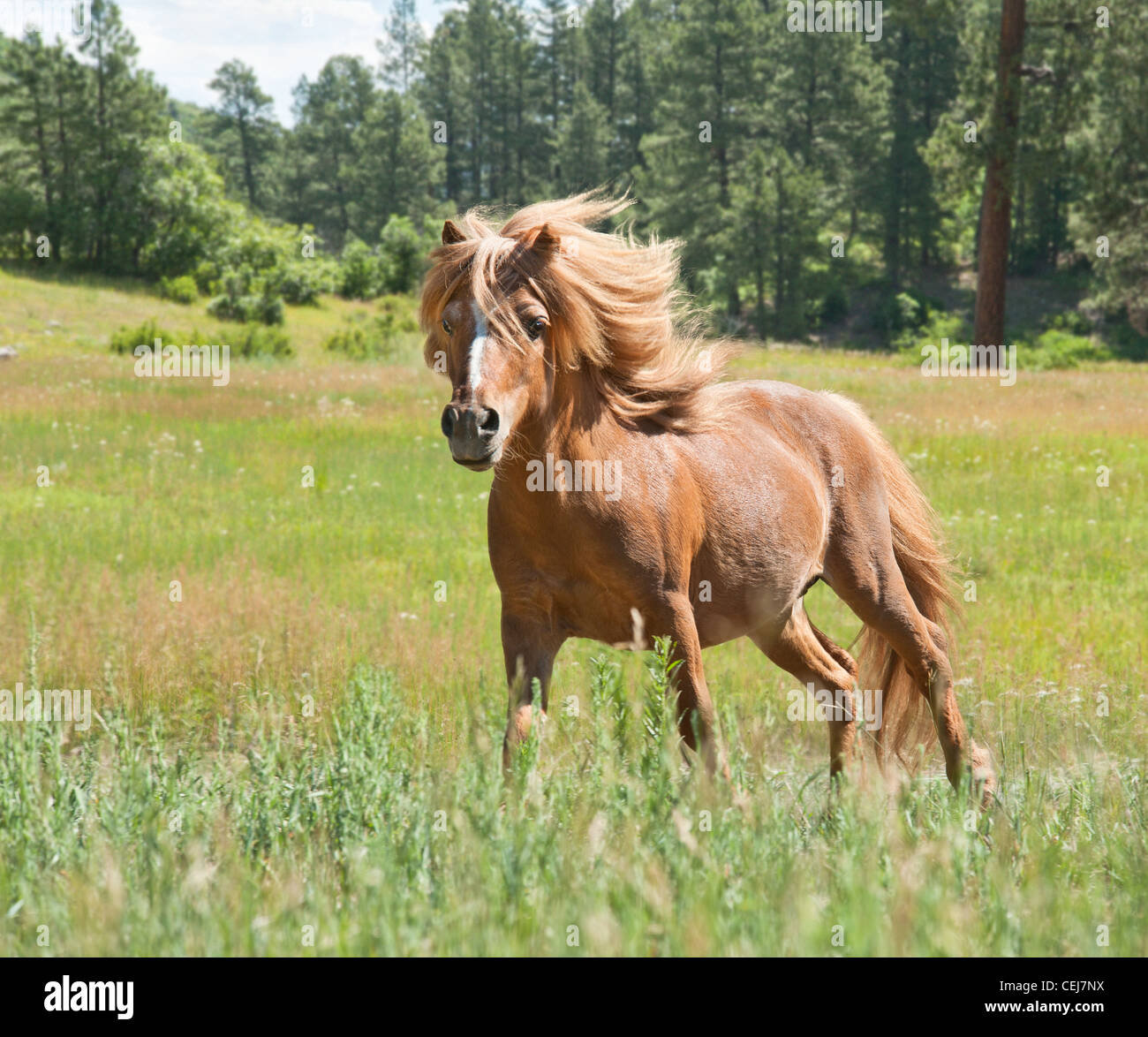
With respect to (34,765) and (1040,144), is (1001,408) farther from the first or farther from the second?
(34,765)

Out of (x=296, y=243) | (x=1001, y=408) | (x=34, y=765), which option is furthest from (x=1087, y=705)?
(x=296, y=243)

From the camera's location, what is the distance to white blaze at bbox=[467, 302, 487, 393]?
11.6 ft

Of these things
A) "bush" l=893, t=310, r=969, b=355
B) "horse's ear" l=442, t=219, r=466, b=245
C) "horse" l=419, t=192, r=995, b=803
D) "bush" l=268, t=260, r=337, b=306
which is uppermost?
"bush" l=268, t=260, r=337, b=306

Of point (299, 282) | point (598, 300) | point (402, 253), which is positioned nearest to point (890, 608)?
point (598, 300)

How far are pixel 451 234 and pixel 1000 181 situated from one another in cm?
2821

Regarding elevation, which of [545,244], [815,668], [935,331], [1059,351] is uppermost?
[935,331]

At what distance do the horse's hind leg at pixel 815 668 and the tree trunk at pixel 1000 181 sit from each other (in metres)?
25.0

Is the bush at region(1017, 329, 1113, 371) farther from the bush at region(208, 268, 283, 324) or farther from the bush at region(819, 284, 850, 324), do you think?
the bush at region(208, 268, 283, 324)

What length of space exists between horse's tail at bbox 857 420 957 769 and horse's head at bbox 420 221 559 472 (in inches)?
106

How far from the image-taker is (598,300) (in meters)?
4.28

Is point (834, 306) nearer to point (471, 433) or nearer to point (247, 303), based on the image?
point (247, 303)

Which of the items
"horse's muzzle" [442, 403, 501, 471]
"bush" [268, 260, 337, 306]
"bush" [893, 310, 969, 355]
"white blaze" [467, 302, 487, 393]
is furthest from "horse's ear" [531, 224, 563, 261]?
"bush" [268, 260, 337, 306]

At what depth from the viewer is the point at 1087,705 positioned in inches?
246

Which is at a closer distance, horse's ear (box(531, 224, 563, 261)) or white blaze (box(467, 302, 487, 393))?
white blaze (box(467, 302, 487, 393))
